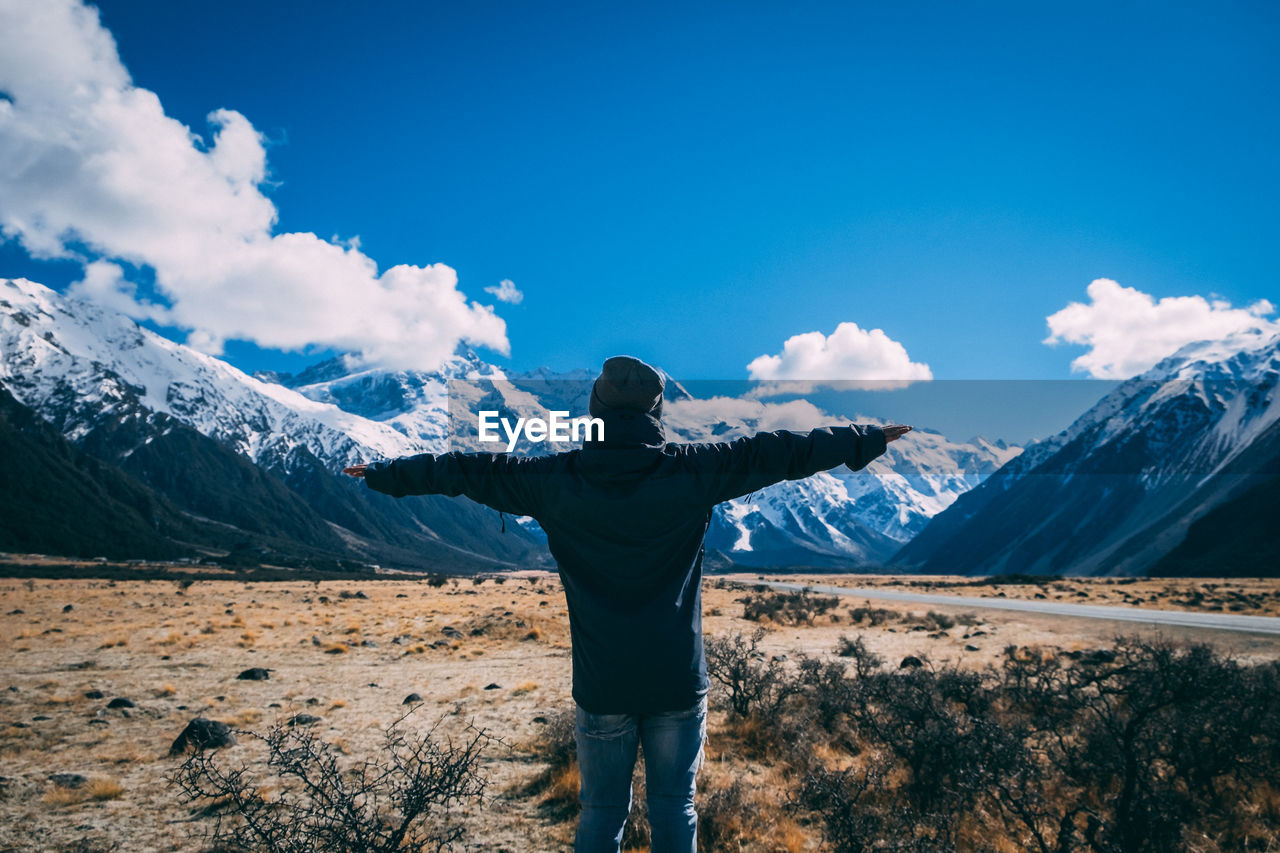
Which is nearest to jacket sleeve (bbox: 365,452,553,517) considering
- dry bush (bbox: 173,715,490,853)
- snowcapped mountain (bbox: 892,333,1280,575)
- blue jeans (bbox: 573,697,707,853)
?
blue jeans (bbox: 573,697,707,853)

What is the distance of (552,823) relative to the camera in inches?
247

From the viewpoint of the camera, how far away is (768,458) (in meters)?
2.74

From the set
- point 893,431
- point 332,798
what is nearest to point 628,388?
point 893,431

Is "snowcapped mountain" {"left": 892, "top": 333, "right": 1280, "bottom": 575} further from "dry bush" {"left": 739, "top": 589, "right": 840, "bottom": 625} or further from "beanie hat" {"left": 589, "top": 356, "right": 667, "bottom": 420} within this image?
"beanie hat" {"left": 589, "top": 356, "right": 667, "bottom": 420}

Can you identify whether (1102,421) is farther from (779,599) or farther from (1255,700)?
(1255,700)

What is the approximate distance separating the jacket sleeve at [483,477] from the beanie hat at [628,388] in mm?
411

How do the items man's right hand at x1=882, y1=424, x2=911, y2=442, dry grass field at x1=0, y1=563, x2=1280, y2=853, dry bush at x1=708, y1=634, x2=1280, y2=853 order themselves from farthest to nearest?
dry grass field at x1=0, y1=563, x2=1280, y2=853 < dry bush at x1=708, y1=634, x2=1280, y2=853 < man's right hand at x1=882, y1=424, x2=911, y2=442

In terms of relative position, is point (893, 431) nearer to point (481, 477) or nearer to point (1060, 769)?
point (481, 477)

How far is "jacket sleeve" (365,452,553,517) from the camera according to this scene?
2.81m

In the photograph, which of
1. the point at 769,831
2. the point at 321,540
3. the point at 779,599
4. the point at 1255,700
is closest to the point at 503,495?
the point at 769,831

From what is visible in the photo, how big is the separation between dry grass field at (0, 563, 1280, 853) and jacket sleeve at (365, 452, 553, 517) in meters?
4.44

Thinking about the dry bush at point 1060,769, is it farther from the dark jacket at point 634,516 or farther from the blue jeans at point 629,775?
the dark jacket at point 634,516

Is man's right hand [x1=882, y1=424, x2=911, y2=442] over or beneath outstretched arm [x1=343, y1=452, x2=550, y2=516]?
over

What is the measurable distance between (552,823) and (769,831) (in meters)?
2.29
